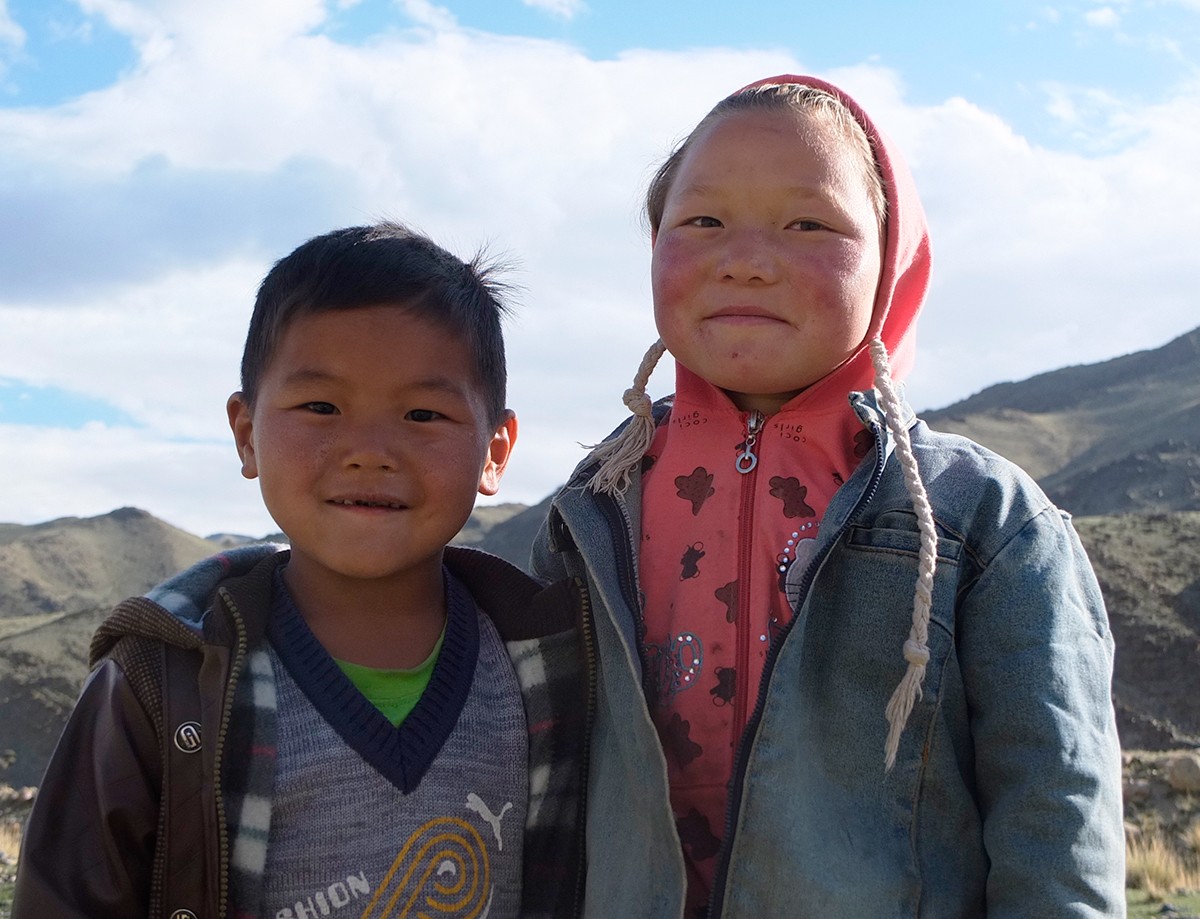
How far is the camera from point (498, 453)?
275 centimetres

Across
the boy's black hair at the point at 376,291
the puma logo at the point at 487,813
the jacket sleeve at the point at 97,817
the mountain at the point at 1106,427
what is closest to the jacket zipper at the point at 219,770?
the jacket sleeve at the point at 97,817

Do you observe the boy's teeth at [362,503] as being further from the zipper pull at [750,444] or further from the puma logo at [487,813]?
the zipper pull at [750,444]

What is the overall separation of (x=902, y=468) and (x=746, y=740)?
60 cm

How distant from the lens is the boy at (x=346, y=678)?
6.66ft

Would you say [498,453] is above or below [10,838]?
above

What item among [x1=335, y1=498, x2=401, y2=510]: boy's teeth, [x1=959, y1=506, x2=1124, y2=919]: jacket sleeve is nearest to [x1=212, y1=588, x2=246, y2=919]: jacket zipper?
[x1=335, y1=498, x2=401, y2=510]: boy's teeth

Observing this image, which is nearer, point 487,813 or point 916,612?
point 916,612

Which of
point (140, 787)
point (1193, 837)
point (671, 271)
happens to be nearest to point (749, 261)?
point (671, 271)

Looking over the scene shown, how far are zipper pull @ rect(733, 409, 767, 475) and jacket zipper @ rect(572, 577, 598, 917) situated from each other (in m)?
0.44

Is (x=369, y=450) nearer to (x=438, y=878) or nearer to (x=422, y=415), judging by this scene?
(x=422, y=415)

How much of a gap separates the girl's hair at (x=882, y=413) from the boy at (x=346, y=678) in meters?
0.30

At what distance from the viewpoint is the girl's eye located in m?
2.42

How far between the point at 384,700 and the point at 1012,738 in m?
1.22

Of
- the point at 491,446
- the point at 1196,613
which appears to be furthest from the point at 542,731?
the point at 1196,613
